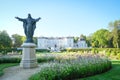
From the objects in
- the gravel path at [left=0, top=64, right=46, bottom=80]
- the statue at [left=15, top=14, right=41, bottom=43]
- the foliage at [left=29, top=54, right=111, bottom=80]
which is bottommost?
the gravel path at [left=0, top=64, right=46, bottom=80]

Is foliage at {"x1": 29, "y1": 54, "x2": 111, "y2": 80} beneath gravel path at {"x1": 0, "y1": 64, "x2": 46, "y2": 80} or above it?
above

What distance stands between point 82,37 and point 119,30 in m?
48.2

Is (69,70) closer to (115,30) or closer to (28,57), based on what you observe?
(28,57)

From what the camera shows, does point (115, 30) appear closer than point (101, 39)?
Yes

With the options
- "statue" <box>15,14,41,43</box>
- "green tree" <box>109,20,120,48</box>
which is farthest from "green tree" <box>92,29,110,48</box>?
"statue" <box>15,14,41,43</box>

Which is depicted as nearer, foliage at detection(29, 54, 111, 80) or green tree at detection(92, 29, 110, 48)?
foliage at detection(29, 54, 111, 80)

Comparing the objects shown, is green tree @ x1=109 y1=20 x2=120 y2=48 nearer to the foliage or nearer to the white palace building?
the foliage

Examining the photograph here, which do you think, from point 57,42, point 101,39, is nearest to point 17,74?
point 101,39

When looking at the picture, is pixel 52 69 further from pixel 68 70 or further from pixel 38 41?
pixel 38 41

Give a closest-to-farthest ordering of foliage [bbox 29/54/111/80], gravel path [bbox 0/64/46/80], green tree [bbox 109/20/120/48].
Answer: foliage [bbox 29/54/111/80]
gravel path [bbox 0/64/46/80]
green tree [bbox 109/20/120/48]

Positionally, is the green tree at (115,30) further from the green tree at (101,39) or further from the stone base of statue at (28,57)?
the stone base of statue at (28,57)

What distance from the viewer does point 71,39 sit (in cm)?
10225

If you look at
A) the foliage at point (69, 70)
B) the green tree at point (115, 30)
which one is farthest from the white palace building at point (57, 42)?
the foliage at point (69, 70)

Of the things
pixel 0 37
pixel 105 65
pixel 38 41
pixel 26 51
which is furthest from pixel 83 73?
pixel 38 41
